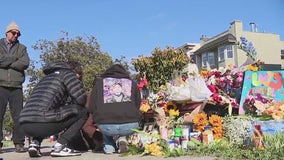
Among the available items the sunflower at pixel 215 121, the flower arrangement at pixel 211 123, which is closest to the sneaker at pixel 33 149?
the flower arrangement at pixel 211 123

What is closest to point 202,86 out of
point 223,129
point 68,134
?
point 223,129

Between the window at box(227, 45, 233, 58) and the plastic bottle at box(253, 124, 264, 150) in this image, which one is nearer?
the plastic bottle at box(253, 124, 264, 150)

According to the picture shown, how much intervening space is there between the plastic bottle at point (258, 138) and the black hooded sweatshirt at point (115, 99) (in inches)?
69.2

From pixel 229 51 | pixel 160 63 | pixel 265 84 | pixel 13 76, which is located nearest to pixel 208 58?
Result: pixel 229 51

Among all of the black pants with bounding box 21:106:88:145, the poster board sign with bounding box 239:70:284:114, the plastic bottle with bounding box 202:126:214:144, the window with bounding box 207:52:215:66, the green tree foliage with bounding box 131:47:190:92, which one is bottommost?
the plastic bottle with bounding box 202:126:214:144

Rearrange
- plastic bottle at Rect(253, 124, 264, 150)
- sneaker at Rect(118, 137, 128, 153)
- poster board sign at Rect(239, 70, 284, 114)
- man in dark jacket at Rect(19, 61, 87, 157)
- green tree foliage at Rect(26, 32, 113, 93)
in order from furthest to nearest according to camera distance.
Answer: green tree foliage at Rect(26, 32, 113, 93), poster board sign at Rect(239, 70, 284, 114), sneaker at Rect(118, 137, 128, 153), man in dark jacket at Rect(19, 61, 87, 157), plastic bottle at Rect(253, 124, 264, 150)

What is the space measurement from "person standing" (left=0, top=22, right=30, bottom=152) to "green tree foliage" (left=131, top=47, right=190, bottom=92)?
81.7 ft

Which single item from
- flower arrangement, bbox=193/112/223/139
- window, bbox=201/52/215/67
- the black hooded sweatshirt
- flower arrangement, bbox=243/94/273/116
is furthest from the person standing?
window, bbox=201/52/215/67

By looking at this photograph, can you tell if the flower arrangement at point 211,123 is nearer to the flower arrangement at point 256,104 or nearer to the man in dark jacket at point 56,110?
the flower arrangement at point 256,104

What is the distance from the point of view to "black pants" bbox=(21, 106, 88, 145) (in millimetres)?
5691

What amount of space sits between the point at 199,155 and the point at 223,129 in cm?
103

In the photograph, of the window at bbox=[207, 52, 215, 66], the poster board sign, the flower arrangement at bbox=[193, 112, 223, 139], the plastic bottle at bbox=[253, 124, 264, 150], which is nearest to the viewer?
the plastic bottle at bbox=[253, 124, 264, 150]

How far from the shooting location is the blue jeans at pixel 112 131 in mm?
6077

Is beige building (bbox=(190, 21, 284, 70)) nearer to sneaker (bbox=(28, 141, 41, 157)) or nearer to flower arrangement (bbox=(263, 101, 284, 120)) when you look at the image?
flower arrangement (bbox=(263, 101, 284, 120))
